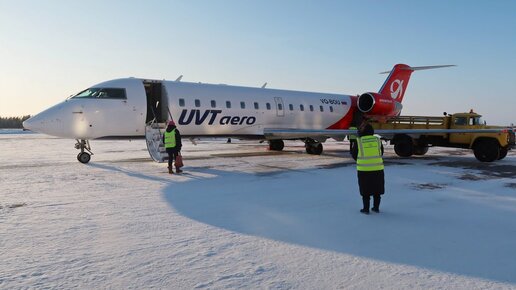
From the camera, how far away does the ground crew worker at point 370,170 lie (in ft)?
18.4

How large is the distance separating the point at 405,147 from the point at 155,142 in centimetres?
1007

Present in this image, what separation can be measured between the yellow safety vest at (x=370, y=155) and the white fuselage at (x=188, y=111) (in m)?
8.91

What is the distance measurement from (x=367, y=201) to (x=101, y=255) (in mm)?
3672

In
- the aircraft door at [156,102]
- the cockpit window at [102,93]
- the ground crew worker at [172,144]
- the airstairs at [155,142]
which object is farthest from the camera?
the aircraft door at [156,102]

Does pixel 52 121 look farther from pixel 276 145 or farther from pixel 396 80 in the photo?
pixel 396 80

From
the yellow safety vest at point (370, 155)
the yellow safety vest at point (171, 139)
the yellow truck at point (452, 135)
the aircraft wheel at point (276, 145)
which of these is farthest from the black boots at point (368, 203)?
the aircraft wheel at point (276, 145)

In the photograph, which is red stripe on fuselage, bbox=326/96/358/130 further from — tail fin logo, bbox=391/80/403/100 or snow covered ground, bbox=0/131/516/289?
snow covered ground, bbox=0/131/516/289

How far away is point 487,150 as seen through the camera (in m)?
14.0

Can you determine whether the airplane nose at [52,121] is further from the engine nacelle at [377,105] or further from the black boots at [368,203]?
the engine nacelle at [377,105]

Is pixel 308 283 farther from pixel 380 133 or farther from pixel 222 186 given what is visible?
pixel 380 133

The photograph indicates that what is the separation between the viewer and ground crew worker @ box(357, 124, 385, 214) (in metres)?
5.59

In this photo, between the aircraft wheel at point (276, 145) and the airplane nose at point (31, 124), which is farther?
the aircraft wheel at point (276, 145)

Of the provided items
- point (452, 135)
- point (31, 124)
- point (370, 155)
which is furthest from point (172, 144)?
point (452, 135)

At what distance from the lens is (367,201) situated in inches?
220
